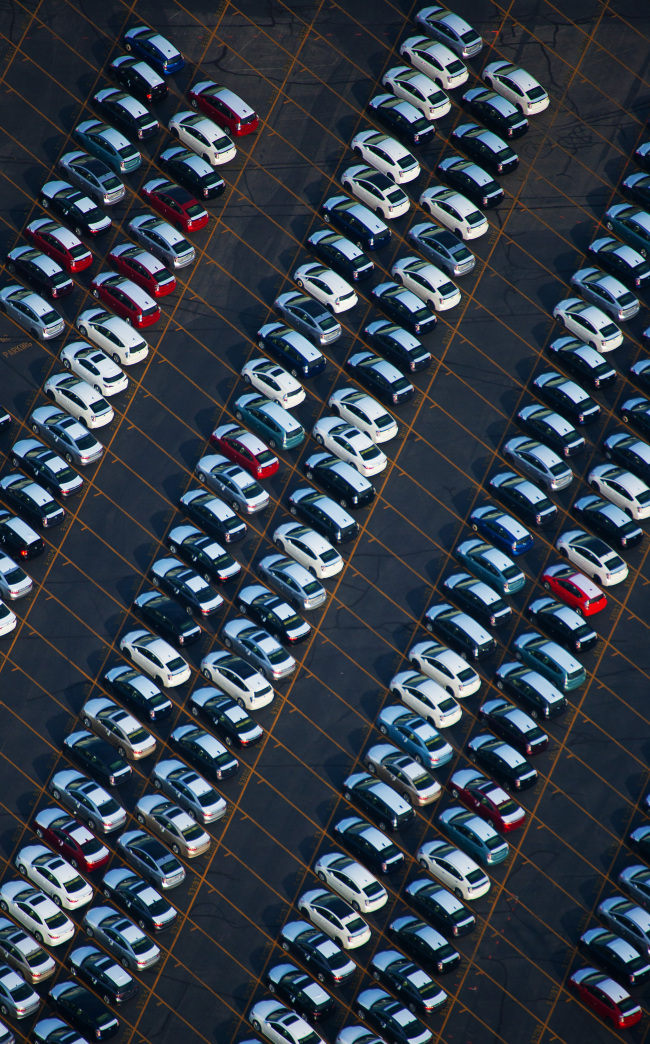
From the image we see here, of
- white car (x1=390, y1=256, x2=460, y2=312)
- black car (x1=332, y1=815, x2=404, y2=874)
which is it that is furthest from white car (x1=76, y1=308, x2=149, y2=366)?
black car (x1=332, y1=815, x2=404, y2=874)

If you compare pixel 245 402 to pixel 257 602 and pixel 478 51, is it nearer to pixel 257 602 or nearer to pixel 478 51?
pixel 257 602

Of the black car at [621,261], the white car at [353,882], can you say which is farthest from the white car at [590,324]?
the white car at [353,882]

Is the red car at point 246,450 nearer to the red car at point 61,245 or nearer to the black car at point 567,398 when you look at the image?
the red car at point 61,245

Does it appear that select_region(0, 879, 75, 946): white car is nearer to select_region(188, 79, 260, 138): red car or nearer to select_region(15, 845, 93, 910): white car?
select_region(15, 845, 93, 910): white car

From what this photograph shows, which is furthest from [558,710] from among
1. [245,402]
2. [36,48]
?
[36,48]

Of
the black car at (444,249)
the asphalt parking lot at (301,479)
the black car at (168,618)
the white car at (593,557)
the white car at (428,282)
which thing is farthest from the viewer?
the black car at (444,249)

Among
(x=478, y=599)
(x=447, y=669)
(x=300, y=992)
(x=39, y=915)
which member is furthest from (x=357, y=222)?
(x=300, y=992)
